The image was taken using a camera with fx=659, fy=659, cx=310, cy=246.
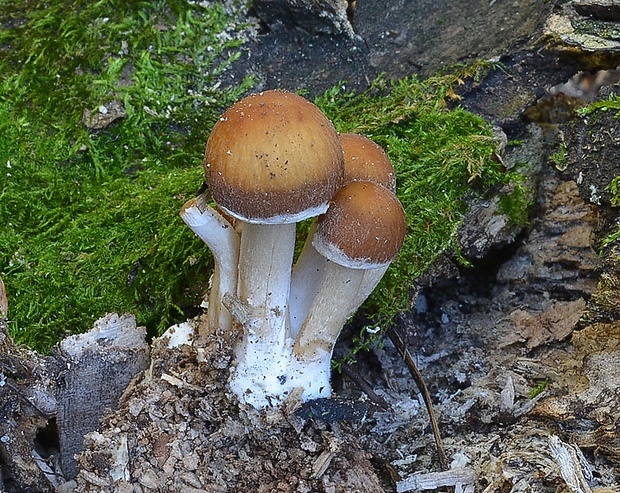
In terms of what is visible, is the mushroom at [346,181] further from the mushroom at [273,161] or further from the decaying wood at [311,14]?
the decaying wood at [311,14]

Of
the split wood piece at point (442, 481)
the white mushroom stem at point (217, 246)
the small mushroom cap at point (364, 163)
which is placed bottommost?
the split wood piece at point (442, 481)

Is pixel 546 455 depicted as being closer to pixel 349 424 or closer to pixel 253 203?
pixel 349 424

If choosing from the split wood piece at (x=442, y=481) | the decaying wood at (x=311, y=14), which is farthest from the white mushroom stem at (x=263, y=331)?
the decaying wood at (x=311, y=14)

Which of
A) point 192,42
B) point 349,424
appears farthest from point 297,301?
point 192,42

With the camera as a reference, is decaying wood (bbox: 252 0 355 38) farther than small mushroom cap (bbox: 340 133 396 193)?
Yes

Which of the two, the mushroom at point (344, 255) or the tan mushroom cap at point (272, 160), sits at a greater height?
the tan mushroom cap at point (272, 160)

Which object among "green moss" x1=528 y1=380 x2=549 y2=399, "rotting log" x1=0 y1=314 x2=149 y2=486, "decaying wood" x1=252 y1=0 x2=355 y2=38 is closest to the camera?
"rotting log" x1=0 y1=314 x2=149 y2=486

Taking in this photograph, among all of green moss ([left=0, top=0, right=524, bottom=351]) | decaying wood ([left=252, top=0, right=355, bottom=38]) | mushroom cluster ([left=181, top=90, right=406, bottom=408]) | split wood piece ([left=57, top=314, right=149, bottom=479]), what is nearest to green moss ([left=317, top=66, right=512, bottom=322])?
green moss ([left=0, top=0, right=524, bottom=351])

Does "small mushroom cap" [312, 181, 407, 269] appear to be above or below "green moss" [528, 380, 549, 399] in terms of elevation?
above

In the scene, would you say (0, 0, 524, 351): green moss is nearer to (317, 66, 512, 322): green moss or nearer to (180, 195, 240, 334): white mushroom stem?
(317, 66, 512, 322): green moss
